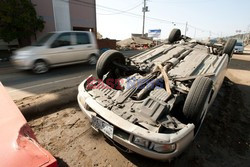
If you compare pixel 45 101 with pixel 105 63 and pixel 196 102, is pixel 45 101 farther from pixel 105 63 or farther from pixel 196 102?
pixel 196 102

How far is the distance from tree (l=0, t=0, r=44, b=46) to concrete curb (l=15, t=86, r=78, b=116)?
915 centimetres

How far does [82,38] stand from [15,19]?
6.40m

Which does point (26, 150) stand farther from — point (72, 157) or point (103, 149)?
point (103, 149)

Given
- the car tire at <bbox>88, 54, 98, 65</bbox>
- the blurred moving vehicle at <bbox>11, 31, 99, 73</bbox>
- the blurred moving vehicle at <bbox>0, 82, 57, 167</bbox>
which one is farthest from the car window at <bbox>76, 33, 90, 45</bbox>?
the blurred moving vehicle at <bbox>0, 82, 57, 167</bbox>

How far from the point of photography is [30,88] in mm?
4555

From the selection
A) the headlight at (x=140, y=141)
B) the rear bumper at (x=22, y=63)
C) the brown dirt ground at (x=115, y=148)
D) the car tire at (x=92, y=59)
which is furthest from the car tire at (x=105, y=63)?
the car tire at (x=92, y=59)

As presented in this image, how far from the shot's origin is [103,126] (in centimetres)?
200

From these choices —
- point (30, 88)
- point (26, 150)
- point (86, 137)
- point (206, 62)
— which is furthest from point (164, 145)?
point (30, 88)

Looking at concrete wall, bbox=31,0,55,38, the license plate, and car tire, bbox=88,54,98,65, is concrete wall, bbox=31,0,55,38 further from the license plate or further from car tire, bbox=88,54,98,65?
the license plate

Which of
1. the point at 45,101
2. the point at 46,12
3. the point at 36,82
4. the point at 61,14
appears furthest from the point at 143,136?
the point at 61,14

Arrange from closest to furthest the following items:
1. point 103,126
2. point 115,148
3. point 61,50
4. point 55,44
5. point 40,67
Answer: point 103,126 < point 115,148 < point 40,67 < point 55,44 < point 61,50

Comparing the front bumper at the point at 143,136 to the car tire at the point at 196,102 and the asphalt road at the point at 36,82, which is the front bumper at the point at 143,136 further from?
the asphalt road at the point at 36,82

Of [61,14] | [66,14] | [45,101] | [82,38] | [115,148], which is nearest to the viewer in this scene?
[115,148]

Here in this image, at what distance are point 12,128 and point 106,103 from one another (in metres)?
1.13
